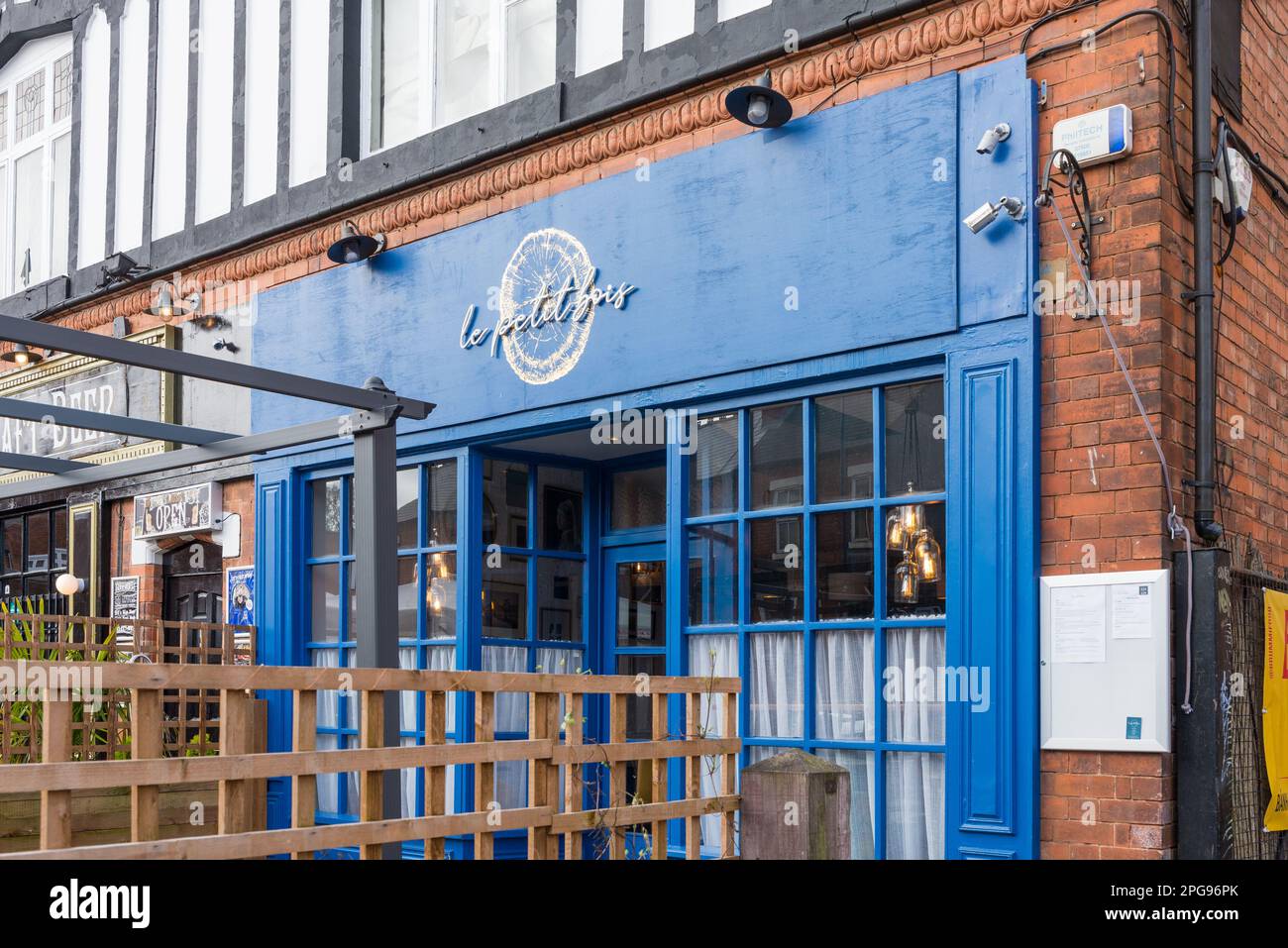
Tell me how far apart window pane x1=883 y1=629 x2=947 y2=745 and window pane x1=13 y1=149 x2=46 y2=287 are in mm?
9941

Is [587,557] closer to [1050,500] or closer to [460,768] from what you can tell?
[460,768]

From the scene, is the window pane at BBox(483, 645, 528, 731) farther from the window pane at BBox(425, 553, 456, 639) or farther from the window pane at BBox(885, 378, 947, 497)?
the window pane at BBox(885, 378, 947, 497)

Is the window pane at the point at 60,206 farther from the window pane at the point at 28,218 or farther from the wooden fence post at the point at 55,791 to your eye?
the wooden fence post at the point at 55,791

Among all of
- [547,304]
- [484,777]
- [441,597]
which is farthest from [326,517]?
[484,777]

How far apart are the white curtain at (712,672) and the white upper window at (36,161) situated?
822cm

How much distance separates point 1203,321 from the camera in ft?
21.3

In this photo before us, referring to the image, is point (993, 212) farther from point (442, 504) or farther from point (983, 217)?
point (442, 504)

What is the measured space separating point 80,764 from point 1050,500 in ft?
14.1

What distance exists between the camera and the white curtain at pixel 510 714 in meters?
9.09

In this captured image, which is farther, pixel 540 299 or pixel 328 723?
pixel 328 723

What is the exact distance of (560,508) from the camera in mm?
9695

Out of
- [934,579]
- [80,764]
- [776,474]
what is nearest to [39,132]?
[776,474]

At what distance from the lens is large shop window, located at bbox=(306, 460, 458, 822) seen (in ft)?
30.9

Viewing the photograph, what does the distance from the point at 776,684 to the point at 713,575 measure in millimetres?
724
